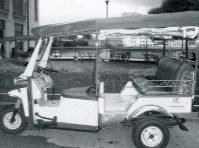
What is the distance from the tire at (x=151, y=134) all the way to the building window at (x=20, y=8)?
2096 centimetres

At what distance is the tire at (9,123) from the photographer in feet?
19.0

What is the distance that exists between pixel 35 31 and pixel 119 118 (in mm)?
2105

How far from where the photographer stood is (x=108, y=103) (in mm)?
5645

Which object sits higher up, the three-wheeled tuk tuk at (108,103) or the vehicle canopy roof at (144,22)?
the vehicle canopy roof at (144,22)

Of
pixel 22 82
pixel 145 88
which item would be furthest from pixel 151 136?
pixel 22 82

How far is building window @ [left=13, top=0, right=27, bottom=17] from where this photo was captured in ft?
80.5

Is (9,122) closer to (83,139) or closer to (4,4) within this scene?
(83,139)

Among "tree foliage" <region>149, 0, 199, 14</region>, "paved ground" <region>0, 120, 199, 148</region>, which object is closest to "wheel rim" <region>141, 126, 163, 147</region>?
"paved ground" <region>0, 120, 199, 148</region>

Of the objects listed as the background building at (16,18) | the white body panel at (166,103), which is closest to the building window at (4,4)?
the background building at (16,18)

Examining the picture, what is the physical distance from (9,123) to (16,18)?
20.6 metres

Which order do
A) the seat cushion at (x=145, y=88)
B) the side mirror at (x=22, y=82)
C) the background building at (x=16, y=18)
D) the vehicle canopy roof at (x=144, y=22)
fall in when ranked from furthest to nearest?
the background building at (x=16, y=18) → the side mirror at (x=22, y=82) → the seat cushion at (x=145, y=88) → the vehicle canopy roof at (x=144, y=22)

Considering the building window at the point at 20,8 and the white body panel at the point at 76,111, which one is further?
the building window at the point at 20,8

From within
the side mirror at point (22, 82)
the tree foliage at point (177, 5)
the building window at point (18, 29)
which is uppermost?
the tree foliage at point (177, 5)

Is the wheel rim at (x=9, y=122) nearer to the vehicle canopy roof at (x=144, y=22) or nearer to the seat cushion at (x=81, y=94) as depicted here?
the seat cushion at (x=81, y=94)
